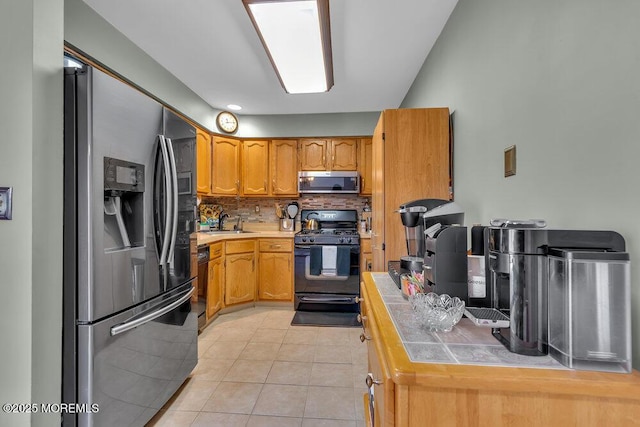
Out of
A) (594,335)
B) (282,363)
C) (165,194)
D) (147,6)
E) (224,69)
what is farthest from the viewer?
(224,69)

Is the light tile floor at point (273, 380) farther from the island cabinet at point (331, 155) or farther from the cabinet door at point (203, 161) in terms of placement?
the island cabinet at point (331, 155)

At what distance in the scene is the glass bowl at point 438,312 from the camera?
0.83 metres

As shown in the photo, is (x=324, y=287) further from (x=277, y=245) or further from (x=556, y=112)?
(x=556, y=112)

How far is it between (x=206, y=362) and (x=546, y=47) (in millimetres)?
2763

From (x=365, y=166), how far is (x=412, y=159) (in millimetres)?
1893

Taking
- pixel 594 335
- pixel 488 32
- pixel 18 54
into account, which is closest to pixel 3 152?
pixel 18 54

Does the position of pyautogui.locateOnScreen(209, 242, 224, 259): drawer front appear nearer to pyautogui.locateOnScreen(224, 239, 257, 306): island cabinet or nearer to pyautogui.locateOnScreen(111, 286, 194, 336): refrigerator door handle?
pyautogui.locateOnScreen(224, 239, 257, 306): island cabinet

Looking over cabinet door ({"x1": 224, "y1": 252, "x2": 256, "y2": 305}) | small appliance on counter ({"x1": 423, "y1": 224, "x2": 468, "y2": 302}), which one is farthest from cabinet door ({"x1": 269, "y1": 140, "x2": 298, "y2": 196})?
small appliance on counter ({"x1": 423, "y1": 224, "x2": 468, "y2": 302})

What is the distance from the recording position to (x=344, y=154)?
12.5ft

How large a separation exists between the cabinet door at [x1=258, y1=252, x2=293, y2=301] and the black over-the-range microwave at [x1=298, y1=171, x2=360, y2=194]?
3.09 ft

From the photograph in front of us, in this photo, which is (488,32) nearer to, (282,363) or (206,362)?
(282,363)

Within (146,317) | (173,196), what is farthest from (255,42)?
(146,317)

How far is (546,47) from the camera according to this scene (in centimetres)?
100

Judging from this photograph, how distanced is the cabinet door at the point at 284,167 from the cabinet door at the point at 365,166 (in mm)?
884
